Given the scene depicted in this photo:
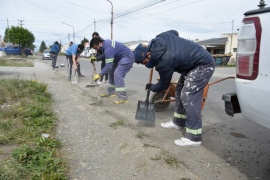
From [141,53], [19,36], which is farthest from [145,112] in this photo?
[19,36]

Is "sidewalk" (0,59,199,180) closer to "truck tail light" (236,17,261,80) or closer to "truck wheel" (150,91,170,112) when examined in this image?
"truck wheel" (150,91,170,112)

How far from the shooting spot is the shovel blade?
3824 mm

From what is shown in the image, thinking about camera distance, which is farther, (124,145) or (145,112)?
(145,112)

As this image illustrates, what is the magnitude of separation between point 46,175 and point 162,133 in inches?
74.1

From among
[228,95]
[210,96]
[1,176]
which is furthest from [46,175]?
[210,96]

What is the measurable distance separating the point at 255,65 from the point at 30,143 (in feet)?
8.31

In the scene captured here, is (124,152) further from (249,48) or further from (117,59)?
(117,59)

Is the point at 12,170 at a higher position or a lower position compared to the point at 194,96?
lower

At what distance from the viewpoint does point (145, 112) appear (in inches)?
154

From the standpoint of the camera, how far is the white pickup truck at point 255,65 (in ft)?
5.90

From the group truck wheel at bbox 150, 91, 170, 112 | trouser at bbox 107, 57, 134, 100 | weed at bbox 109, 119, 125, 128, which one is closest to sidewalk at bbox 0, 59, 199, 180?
weed at bbox 109, 119, 125, 128

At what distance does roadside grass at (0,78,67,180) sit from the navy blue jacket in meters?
1.55

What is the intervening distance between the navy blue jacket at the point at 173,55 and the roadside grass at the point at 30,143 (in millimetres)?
1552

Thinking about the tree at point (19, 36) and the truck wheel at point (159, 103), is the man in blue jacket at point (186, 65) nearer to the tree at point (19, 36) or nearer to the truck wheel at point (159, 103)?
the truck wheel at point (159, 103)
